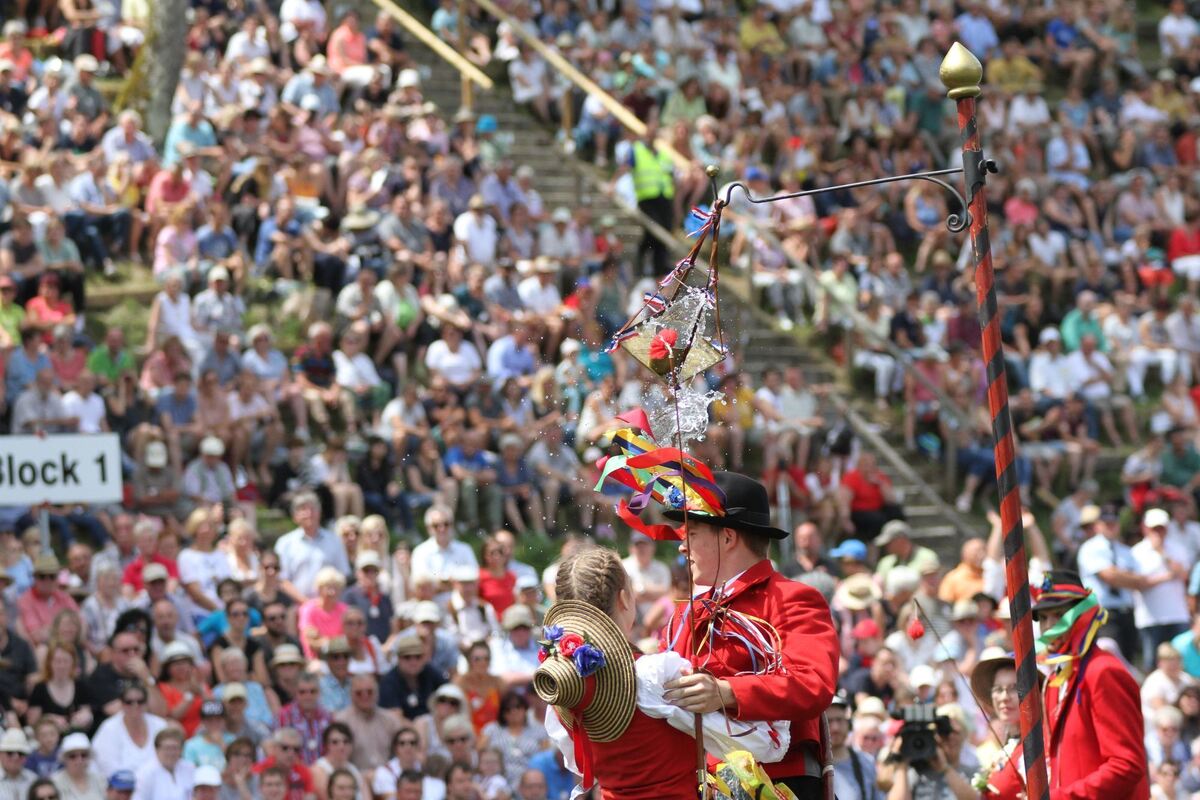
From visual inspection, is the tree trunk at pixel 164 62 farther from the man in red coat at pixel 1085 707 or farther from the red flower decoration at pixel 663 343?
the red flower decoration at pixel 663 343

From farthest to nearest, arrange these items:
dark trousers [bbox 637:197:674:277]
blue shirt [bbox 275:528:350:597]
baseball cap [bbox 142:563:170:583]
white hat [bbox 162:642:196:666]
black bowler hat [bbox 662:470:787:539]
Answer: dark trousers [bbox 637:197:674:277], blue shirt [bbox 275:528:350:597], baseball cap [bbox 142:563:170:583], white hat [bbox 162:642:196:666], black bowler hat [bbox 662:470:787:539]

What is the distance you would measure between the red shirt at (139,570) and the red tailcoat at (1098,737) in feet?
24.1

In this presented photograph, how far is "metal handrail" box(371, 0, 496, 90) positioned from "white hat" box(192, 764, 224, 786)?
36.6 ft

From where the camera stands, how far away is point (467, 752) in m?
12.0

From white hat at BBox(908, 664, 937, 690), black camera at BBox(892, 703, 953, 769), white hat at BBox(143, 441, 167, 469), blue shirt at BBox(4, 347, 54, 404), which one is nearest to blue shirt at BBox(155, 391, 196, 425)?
white hat at BBox(143, 441, 167, 469)

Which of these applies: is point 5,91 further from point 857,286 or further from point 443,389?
point 857,286

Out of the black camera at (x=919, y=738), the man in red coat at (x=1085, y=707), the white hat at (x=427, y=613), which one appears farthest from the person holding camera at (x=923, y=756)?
the white hat at (x=427, y=613)

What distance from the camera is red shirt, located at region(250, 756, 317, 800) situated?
11.2 m

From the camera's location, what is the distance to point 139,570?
518 inches

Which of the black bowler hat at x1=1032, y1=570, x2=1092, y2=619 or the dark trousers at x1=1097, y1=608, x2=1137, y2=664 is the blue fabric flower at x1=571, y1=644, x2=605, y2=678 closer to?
the black bowler hat at x1=1032, y1=570, x2=1092, y2=619

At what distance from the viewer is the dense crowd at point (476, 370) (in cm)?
1204

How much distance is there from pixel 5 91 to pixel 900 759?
1164 centimetres

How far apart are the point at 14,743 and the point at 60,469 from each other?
6.98ft

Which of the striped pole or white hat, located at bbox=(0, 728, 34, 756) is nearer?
the striped pole
